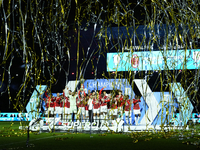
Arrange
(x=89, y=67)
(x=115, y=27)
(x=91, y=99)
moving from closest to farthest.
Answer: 1. (x=91, y=99)
2. (x=115, y=27)
3. (x=89, y=67)

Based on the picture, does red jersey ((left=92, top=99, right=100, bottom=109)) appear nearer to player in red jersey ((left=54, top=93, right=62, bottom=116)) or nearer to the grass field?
player in red jersey ((left=54, top=93, right=62, bottom=116))

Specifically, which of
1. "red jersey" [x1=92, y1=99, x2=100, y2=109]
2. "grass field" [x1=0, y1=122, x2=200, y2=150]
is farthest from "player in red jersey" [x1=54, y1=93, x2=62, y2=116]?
"grass field" [x1=0, y1=122, x2=200, y2=150]

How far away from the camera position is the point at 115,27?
895cm

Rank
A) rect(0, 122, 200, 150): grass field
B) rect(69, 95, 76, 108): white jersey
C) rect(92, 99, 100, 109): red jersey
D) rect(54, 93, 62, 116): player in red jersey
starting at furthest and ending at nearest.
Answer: rect(69, 95, 76, 108): white jersey
rect(54, 93, 62, 116): player in red jersey
rect(92, 99, 100, 109): red jersey
rect(0, 122, 200, 150): grass field

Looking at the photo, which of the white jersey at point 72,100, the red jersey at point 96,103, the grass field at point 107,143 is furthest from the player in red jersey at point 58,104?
the grass field at point 107,143

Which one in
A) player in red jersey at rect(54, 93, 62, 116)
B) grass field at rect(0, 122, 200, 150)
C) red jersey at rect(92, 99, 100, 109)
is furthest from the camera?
player in red jersey at rect(54, 93, 62, 116)

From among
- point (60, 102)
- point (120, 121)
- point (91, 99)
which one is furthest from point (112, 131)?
point (60, 102)

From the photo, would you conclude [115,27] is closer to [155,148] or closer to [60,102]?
[60,102]

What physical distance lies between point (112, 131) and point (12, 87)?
7.07m

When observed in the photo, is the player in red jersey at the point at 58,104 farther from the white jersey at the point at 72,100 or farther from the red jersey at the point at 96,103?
the red jersey at the point at 96,103

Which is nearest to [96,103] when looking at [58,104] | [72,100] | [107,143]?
[72,100]

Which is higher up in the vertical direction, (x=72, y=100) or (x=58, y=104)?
(x=72, y=100)

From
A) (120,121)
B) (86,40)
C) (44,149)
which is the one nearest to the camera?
(44,149)

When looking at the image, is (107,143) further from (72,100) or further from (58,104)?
(58,104)
